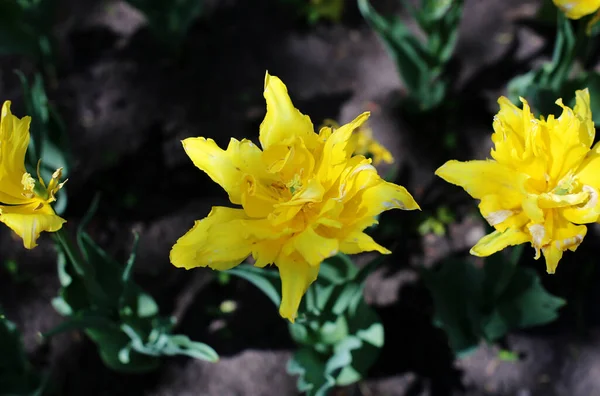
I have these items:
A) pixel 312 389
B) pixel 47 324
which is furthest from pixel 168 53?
pixel 312 389

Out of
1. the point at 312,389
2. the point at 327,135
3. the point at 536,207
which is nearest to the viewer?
the point at 536,207

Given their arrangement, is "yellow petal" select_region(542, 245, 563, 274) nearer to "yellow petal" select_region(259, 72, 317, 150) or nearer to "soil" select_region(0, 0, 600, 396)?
"yellow petal" select_region(259, 72, 317, 150)

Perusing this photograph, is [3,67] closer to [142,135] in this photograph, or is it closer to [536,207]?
[142,135]

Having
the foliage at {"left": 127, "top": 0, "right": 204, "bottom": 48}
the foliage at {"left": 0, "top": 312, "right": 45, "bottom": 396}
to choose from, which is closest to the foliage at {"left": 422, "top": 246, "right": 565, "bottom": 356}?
the foliage at {"left": 0, "top": 312, "right": 45, "bottom": 396}

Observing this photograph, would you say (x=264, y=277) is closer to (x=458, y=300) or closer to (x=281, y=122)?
(x=281, y=122)

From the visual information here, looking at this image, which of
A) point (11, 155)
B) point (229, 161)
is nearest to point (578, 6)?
point (229, 161)

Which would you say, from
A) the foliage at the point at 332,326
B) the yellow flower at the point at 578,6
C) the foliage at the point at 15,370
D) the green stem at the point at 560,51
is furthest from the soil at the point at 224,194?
the yellow flower at the point at 578,6
